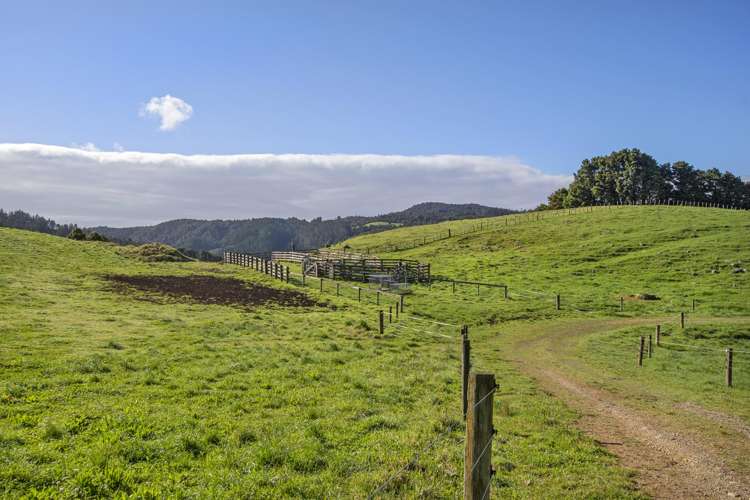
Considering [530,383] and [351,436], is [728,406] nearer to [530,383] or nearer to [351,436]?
[530,383]

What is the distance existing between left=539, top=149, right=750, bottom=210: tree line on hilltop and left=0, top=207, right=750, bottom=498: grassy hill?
311 ft

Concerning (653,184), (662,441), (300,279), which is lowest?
(662,441)

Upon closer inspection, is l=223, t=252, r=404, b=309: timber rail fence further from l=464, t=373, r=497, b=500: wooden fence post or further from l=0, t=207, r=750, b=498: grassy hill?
l=464, t=373, r=497, b=500: wooden fence post

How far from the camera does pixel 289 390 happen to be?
47.1ft

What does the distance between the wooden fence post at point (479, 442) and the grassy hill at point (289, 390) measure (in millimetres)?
1633

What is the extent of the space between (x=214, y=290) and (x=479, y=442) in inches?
1652

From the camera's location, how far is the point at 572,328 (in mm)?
31906

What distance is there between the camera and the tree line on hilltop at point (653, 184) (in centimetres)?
12825

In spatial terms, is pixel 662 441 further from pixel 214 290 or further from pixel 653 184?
pixel 653 184

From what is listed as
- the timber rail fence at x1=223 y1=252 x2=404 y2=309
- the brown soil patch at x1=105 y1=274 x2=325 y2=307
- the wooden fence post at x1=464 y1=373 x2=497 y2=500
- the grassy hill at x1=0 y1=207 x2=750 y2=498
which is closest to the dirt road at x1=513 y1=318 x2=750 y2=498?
the grassy hill at x1=0 y1=207 x2=750 y2=498

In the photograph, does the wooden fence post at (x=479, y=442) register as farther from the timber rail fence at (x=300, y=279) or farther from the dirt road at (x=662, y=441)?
the timber rail fence at (x=300, y=279)

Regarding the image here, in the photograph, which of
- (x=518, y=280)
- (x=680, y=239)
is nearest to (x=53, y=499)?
(x=518, y=280)

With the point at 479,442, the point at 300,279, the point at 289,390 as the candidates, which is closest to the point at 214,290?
the point at 300,279

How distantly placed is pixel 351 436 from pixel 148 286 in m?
41.2
